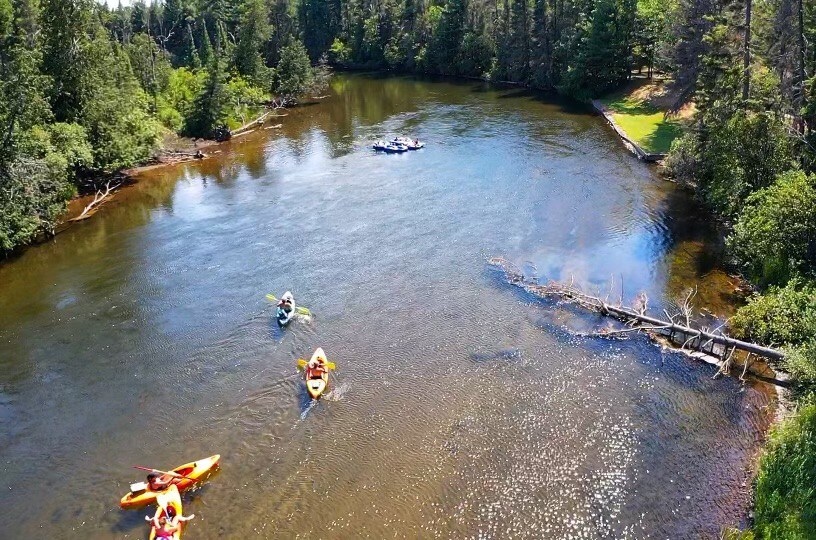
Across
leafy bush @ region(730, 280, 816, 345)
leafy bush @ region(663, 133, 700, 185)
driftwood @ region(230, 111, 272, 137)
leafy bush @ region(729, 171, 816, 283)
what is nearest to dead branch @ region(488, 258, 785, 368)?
leafy bush @ region(730, 280, 816, 345)

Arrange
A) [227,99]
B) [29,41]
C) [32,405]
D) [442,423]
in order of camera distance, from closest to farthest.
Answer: [442,423], [32,405], [29,41], [227,99]

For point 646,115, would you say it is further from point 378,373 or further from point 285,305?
point 378,373

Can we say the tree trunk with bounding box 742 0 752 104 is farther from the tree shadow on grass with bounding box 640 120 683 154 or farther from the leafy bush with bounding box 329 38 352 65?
the leafy bush with bounding box 329 38 352 65

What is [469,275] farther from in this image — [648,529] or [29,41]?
[29,41]

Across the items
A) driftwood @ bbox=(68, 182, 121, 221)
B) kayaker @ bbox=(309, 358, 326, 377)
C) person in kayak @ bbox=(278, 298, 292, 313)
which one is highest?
driftwood @ bbox=(68, 182, 121, 221)

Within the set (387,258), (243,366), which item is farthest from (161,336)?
(387,258)

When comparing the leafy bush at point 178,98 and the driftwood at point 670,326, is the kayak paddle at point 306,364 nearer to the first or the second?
the driftwood at point 670,326

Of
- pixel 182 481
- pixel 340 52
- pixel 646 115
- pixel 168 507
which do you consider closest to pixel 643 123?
pixel 646 115
